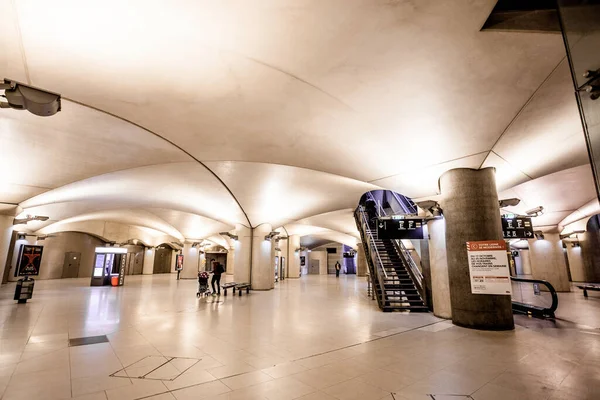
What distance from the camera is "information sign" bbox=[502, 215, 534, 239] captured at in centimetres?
975

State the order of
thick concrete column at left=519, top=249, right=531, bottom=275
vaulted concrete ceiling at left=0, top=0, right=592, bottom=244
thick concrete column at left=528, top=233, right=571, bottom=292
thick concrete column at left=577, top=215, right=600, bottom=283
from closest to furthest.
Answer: vaulted concrete ceiling at left=0, top=0, right=592, bottom=244, thick concrete column at left=528, top=233, right=571, bottom=292, thick concrete column at left=577, top=215, right=600, bottom=283, thick concrete column at left=519, top=249, right=531, bottom=275

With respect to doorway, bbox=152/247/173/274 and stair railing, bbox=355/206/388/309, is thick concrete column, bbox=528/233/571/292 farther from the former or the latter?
doorway, bbox=152/247/173/274

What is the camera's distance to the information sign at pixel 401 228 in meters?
9.08

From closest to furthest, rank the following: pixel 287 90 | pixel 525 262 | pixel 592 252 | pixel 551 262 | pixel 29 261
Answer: pixel 287 90 → pixel 29 261 → pixel 551 262 → pixel 592 252 → pixel 525 262

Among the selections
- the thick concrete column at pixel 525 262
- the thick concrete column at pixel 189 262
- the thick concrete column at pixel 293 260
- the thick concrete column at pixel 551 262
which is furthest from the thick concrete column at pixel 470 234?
the thick concrete column at pixel 525 262

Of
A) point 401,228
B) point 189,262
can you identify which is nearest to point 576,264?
point 401,228

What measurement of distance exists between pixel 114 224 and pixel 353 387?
32.4 m

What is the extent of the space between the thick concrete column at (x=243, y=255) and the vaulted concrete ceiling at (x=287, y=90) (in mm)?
7527

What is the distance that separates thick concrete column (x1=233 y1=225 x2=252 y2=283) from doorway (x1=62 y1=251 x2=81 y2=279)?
2027cm

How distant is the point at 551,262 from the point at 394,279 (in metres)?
11.3

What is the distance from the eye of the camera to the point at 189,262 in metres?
26.7

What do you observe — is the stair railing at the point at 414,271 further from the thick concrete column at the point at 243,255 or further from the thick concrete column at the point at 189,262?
the thick concrete column at the point at 189,262

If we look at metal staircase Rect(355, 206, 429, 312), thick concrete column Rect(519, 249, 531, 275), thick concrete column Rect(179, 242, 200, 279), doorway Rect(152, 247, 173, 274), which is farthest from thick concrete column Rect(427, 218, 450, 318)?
doorway Rect(152, 247, 173, 274)

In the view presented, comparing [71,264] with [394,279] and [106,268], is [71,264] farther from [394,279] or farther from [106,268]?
[394,279]
